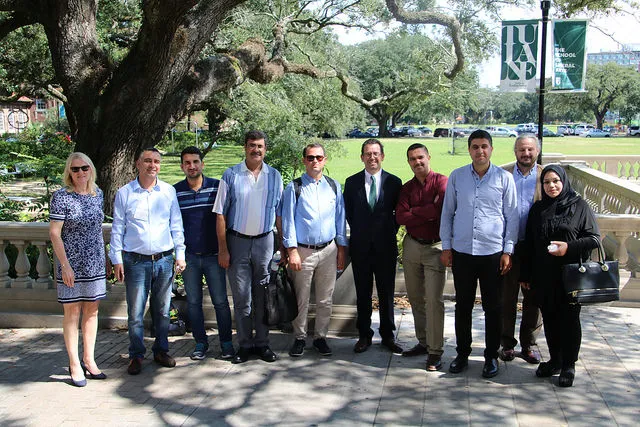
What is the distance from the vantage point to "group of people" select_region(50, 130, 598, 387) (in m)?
5.08

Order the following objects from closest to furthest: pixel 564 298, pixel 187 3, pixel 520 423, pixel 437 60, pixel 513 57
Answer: pixel 520 423, pixel 564 298, pixel 187 3, pixel 513 57, pixel 437 60

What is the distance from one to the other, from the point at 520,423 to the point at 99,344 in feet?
13.2

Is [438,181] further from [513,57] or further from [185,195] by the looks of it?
[513,57]

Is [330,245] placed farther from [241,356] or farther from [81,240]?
[81,240]

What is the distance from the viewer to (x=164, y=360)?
560 centimetres

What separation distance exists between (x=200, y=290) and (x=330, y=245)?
1252mm

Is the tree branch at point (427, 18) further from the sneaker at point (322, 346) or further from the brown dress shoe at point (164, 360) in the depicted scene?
the brown dress shoe at point (164, 360)

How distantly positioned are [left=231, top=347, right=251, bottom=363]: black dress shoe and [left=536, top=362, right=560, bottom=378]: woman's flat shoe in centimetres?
252

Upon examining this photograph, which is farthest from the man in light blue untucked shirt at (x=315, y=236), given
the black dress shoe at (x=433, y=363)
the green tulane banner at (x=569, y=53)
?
the green tulane banner at (x=569, y=53)

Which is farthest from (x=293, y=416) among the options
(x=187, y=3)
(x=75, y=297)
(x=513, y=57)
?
(x=513, y=57)

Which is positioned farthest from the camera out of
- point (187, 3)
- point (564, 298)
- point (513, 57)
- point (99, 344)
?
point (513, 57)

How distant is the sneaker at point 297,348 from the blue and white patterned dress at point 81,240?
1.78 m

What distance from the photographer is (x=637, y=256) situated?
26.1 ft

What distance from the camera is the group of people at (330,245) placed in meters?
5.08
